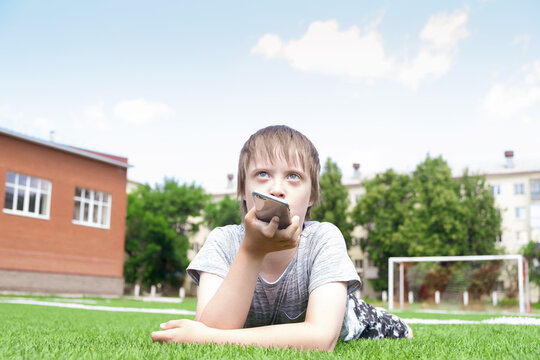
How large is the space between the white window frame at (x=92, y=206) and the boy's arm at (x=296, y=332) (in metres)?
25.2

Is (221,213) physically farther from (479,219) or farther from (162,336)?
(162,336)

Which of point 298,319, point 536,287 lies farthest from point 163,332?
point 536,287

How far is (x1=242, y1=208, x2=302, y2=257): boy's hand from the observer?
2.11 meters

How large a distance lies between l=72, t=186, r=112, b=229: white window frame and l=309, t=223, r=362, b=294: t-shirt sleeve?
82.6 feet

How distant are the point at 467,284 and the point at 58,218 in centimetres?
1792

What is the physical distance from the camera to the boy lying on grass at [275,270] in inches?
90.6

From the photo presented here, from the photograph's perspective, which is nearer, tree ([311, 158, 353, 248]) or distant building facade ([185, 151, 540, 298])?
tree ([311, 158, 353, 248])

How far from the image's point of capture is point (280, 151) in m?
2.54

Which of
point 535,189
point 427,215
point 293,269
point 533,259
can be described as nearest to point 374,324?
point 293,269

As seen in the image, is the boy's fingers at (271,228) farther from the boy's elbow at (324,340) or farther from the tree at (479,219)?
the tree at (479,219)

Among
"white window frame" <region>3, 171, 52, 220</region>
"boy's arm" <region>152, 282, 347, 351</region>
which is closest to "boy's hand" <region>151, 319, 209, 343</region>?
"boy's arm" <region>152, 282, 347, 351</region>

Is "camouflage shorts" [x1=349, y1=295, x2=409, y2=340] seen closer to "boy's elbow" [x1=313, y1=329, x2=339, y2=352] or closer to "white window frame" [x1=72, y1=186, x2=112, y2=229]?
"boy's elbow" [x1=313, y1=329, x2=339, y2=352]

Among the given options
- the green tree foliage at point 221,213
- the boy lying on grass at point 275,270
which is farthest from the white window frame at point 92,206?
the boy lying on grass at point 275,270

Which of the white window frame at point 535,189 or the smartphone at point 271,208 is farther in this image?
the white window frame at point 535,189
